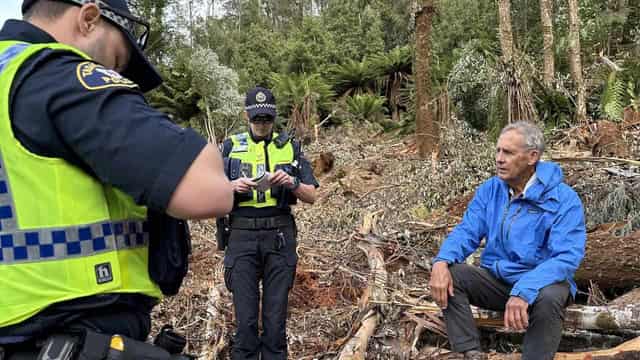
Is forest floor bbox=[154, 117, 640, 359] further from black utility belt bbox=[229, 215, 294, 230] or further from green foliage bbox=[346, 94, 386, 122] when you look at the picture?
green foliage bbox=[346, 94, 386, 122]

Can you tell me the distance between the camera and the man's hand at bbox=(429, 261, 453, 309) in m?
3.53

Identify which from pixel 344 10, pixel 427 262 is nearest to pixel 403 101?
pixel 344 10

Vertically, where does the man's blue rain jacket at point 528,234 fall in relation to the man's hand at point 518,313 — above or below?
above

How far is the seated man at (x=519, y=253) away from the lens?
3.26m

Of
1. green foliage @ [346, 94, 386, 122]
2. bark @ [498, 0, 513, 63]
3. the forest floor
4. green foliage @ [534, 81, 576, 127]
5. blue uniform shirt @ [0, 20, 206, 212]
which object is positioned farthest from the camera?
green foliage @ [346, 94, 386, 122]

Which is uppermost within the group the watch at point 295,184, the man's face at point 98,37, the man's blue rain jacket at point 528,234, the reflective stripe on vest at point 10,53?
the man's face at point 98,37

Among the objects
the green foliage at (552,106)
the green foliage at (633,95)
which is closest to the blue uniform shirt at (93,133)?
the green foliage at (633,95)

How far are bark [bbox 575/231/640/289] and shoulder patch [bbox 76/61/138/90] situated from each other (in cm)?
364

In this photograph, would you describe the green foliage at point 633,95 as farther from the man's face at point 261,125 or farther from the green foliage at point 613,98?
the man's face at point 261,125

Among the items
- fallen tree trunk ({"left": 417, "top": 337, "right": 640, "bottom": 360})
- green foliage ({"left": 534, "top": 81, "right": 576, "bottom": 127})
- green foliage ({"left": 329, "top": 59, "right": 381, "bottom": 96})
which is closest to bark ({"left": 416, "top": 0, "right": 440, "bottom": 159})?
green foliage ({"left": 534, "top": 81, "right": 576, "bottom": 127})

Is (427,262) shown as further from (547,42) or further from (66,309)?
(547,42)

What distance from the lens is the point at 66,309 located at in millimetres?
1263

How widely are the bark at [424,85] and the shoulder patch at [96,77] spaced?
891 centimetres

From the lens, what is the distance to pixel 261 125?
4.16 meters
